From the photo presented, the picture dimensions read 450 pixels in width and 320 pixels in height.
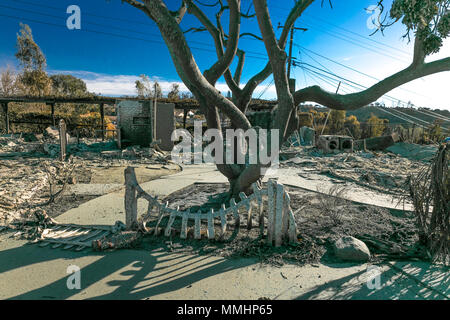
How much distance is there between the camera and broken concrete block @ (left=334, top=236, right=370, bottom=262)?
2.66 m

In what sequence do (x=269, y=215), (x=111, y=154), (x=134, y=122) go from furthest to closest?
(x=134, y=122)
(x=111, y=154)
(x=269, y=215)

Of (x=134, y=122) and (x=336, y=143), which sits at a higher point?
(x=134, y=122)

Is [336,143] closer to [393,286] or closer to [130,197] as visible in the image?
[393,286]

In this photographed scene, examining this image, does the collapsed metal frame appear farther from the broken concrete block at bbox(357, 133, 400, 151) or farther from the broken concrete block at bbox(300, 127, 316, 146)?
the broken concrete block at bbox(300, 127, 316, 146)

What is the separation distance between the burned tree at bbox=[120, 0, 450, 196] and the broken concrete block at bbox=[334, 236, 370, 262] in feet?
5.58

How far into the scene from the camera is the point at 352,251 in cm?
267

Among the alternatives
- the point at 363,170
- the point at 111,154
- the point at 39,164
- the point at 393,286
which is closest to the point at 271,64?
the point at 393,286

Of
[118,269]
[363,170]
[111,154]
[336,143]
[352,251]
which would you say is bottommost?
[118,269]

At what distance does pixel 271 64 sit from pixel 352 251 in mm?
3016

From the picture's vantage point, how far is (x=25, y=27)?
23641 millimetres

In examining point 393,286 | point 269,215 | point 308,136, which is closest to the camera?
point 393,286

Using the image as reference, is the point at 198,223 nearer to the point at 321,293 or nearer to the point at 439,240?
the point at 321,293
